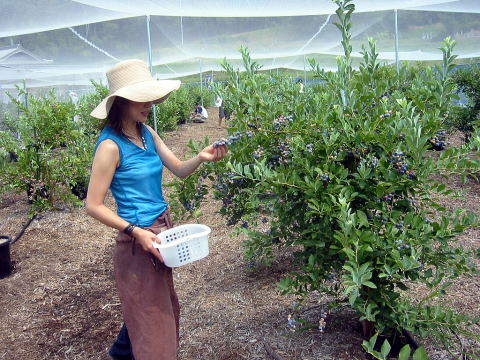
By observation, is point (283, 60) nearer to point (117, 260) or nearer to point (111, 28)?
point (111, 28)

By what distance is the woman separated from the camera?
2.10m

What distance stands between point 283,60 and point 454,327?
15.0 meters

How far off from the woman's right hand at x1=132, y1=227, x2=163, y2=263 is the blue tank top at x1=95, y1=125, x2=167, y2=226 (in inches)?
6.1

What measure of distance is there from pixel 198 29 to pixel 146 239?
8.54 meters

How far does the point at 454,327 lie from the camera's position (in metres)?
2.08

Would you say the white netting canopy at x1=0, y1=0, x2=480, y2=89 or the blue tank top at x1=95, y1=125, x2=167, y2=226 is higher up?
the white netting canopy at x1=0, y1=0, x2=480, y2=89

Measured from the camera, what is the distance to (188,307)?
11.6 ft

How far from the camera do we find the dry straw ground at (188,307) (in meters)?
2.75

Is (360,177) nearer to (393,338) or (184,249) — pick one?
(184,249)

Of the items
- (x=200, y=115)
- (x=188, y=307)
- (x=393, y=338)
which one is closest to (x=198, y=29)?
(x=188, y=307)

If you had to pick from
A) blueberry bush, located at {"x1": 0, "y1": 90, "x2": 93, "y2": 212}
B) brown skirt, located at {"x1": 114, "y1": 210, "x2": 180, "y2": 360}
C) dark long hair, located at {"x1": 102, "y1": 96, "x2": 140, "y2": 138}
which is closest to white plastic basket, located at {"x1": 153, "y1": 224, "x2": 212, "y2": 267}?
brown skirt, located at {"x1": 114, "y1": 210, "x2": 180, "y2": 360}

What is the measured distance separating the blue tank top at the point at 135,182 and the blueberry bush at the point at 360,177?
1.18 feet

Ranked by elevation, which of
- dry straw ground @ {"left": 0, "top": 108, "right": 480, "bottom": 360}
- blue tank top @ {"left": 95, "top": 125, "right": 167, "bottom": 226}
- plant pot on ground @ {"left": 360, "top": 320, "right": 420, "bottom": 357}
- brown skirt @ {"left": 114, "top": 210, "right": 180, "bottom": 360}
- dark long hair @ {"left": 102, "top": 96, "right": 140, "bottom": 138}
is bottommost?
dry straw ground @ {"left": 0, "top": 108, "right": 480, "bottom": 360}

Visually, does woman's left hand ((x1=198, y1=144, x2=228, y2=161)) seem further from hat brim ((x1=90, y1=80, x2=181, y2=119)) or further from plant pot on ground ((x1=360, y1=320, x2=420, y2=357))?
plant pot on ground ((x1=360, y1=320, x2=420, y2=357))
